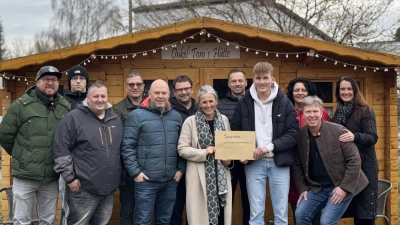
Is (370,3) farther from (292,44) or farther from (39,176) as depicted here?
(39,176)

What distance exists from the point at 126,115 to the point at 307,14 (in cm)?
1199

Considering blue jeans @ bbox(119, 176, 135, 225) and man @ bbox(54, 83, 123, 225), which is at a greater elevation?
man @ bbox(54, 83, 123, 225)

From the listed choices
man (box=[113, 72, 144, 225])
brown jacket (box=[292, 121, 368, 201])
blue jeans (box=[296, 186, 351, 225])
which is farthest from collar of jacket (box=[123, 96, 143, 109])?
blue jeans (box=[296, 186, 351, 225])

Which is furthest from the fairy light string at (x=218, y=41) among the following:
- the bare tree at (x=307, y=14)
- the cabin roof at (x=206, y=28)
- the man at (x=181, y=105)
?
the bare tree at (x=307, y=14)

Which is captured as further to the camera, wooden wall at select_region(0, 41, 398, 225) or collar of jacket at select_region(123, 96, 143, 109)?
wooden wall at select_region(0, 41, 398, 225)

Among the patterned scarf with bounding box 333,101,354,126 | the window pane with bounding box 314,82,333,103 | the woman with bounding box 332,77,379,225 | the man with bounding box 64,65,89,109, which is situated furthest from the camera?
the window pane with bounding box 314,82,333,103

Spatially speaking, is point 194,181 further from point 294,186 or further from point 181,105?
point 294,186

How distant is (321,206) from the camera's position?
470 cm

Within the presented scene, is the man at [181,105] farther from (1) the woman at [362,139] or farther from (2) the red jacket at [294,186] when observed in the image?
(1) the woman at [362,139]

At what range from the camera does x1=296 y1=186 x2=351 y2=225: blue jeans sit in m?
4.51

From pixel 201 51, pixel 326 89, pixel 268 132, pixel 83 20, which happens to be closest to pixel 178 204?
pixel 268 132

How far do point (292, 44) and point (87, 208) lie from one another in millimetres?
3230

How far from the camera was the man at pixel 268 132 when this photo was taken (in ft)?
14.9

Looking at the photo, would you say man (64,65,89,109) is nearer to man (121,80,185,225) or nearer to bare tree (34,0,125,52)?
man (121,80,185,225)
